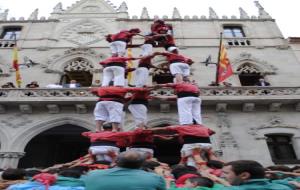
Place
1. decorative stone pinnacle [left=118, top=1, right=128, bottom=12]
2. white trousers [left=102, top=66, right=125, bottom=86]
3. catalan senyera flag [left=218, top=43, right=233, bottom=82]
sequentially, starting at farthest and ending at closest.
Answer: decorative stone pinnacle [left=118, top=1, right=128, bottom=12], catalan senyera flag [left=218, top=43, right=233, bottom=82], white trousers [left=102, top=66, right=125, bottom=86]

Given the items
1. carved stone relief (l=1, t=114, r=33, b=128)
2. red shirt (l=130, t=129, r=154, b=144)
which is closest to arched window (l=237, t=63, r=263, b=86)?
red shirt (l=130, t=129, r=154, b=144)

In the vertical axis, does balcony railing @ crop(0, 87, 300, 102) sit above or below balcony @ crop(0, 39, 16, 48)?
below

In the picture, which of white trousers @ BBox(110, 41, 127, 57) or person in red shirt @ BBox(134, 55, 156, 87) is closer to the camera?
person in red shirt @ BBox(134, 55, 156, 87)

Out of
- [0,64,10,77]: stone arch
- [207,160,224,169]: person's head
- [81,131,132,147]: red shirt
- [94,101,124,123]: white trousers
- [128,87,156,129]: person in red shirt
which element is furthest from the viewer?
[0,64,10,77]: stone arch

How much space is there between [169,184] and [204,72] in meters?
14.4

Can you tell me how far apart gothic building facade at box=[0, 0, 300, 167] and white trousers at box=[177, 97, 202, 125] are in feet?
19.1

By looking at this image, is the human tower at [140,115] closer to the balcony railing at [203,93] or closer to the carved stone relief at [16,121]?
the balcony railing at [203,93]

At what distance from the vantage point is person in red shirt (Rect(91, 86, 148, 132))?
26.0ft

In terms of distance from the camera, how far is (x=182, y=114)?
7.99m

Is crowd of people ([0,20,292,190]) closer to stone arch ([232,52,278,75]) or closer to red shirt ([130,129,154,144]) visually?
red shirt ([130,129,154,144])

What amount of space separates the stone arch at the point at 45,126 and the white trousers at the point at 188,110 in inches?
284

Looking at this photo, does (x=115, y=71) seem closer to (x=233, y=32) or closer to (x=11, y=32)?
(x=233, y=32)

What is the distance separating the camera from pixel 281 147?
14.4 meters

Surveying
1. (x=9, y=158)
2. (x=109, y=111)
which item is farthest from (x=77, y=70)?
(x=109, y=111)
